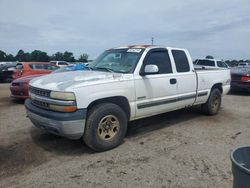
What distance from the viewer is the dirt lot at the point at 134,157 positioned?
342cm

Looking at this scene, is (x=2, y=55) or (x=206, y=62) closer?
(x=206, y=62)

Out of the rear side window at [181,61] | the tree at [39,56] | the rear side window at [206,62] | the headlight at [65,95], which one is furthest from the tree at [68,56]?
the headlight at [65,95]

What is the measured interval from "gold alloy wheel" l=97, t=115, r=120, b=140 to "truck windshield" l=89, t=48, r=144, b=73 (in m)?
1.01

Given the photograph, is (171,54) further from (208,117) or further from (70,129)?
(70,129)

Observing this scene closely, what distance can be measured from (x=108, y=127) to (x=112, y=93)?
61cm

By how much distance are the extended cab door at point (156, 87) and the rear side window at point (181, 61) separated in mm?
264

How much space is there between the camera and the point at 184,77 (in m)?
5.89

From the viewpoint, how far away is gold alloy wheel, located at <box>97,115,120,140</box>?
4355 millimetres

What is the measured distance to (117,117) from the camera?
179 inches

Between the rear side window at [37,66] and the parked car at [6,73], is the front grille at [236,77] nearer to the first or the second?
the rear side window at [37,66]

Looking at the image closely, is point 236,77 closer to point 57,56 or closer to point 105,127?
point 105,127

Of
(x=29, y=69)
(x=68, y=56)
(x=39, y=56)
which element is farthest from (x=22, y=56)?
(x=29, y=69)

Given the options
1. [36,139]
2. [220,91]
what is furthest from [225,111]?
[36,139]

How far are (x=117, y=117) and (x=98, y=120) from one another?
16.9 inches
